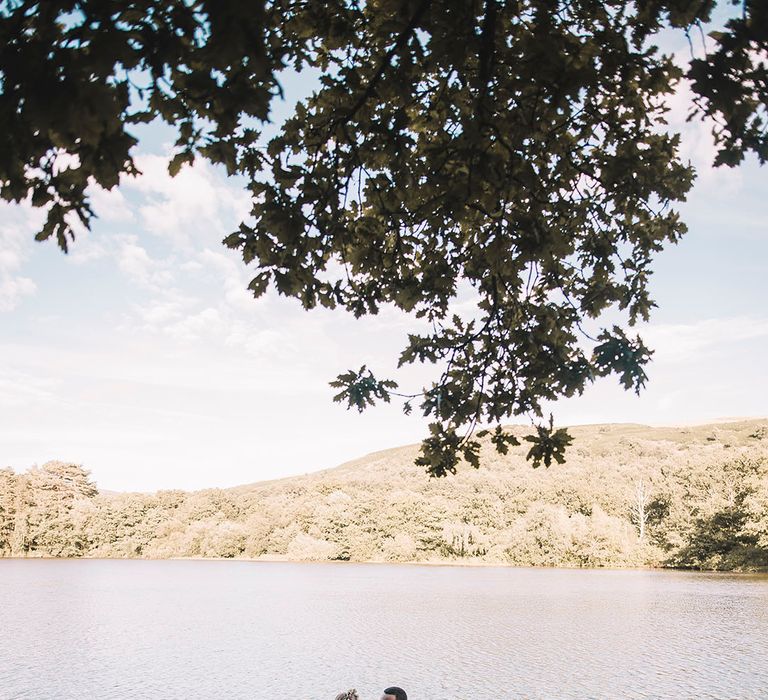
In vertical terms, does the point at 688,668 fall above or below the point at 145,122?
below

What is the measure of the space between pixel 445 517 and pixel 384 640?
153ft

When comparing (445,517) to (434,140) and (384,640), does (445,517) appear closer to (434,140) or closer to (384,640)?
(384,640)

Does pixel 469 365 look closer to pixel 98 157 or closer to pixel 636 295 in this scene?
pixel 636 295

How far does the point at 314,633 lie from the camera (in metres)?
24.8

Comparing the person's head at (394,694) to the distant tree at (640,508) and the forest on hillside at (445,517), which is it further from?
the distant tree at (640,508)

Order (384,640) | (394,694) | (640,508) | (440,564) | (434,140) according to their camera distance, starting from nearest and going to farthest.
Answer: (434,140) < (394,694) < (384,640) < (640,508) < (440,564)

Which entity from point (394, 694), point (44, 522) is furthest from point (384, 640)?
point (44, 522)

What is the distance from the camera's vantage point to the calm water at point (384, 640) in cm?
1683

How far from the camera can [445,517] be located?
226 feet

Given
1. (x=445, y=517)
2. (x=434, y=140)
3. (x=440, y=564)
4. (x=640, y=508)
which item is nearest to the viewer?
(x=434, y=140)

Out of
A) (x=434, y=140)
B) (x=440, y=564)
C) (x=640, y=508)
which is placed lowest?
(x=440, y=564)

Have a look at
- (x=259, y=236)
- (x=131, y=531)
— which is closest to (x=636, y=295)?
(x=259, y=236)

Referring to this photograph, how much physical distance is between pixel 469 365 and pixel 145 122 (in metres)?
3.34

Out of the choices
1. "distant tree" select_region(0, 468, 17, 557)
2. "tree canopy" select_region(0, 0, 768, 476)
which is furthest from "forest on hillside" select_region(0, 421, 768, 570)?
"tree canopy" select_region(0, 0, 768, 476)
